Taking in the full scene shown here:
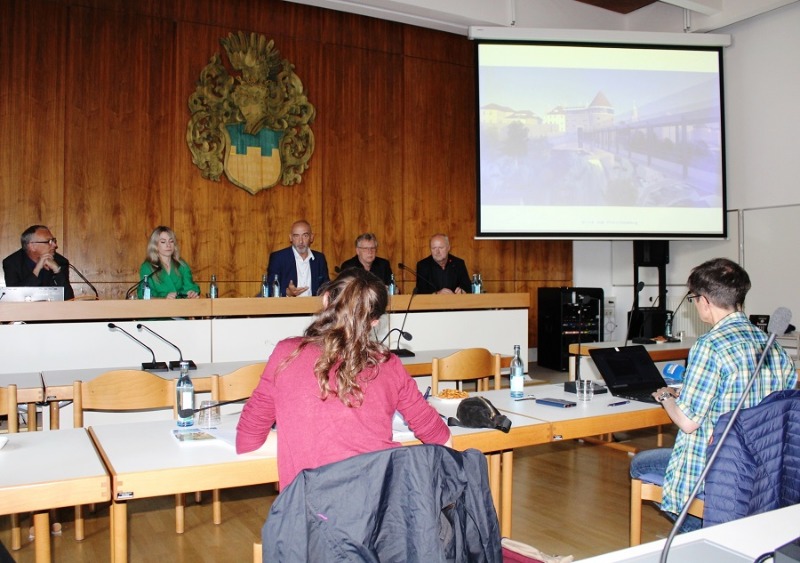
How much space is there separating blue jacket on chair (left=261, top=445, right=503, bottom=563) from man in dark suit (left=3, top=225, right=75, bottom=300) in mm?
4782

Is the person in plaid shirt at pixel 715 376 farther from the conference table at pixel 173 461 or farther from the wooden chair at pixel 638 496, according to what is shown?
the conference table at pixel 173 461

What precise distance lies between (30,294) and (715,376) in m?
4.03

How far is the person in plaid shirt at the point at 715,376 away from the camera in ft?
7.72

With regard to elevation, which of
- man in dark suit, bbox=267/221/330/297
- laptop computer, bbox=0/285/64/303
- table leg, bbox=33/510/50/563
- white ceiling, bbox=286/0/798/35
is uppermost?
white ceiling, bbox=286/0/798/35

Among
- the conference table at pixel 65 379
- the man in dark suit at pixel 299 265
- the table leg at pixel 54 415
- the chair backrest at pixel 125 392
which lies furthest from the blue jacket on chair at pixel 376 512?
the man in dark suit at pixel 299 265

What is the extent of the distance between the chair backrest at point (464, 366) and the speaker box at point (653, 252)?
5229 millimetres

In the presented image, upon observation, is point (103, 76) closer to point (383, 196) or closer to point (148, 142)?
point (148, 142)

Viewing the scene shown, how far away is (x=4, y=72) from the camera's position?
257 inches

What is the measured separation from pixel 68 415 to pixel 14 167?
3.44 m

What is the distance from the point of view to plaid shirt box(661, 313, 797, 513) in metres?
2.35

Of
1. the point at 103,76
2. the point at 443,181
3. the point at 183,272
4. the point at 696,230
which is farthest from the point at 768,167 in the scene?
the point at 103,76

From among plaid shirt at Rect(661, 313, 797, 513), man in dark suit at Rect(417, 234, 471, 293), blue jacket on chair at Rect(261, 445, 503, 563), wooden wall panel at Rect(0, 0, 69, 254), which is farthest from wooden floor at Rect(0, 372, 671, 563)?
wooden wall panel at Rect(0, 0, 69, 254)

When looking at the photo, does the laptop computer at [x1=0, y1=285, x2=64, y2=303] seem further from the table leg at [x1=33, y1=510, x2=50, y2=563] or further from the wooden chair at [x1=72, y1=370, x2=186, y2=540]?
the table leg at [x1=33, y1=510, x2=50, y2=563]

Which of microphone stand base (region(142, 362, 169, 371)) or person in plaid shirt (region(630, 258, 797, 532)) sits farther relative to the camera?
microphone stand base (region(142, 362, 169, 371))
